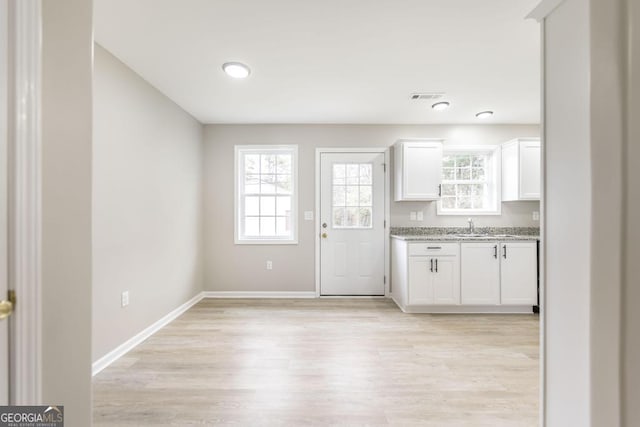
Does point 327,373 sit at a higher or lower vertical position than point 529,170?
lower

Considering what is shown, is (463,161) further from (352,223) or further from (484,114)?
(352,223)

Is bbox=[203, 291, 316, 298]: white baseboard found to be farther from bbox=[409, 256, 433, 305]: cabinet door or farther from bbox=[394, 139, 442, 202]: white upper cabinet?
bbox=[394, 139, 442, 202]: white upper cabinet

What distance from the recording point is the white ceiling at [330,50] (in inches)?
74.7

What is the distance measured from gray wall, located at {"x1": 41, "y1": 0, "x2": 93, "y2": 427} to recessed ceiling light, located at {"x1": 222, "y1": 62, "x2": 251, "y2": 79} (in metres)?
1.50

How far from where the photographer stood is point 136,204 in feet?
8.96

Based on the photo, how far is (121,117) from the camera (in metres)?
2.52

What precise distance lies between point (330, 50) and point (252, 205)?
8.44ft

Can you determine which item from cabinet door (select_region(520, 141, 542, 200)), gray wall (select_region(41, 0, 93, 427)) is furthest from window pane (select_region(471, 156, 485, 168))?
gray wall (select_region(41, 0, 93, 427))

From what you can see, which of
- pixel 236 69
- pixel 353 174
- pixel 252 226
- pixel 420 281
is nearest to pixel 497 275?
pixel 420 281

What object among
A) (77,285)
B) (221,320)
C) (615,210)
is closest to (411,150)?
(221,320)

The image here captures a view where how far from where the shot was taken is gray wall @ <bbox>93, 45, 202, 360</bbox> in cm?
229

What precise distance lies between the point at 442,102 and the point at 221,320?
11.5 feet

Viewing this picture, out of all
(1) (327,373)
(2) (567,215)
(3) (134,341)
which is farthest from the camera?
(3) (134,341)

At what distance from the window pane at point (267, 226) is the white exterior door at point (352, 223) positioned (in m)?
0.71
